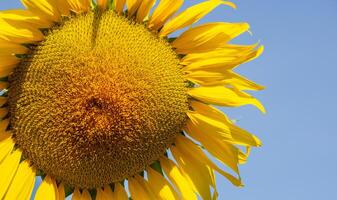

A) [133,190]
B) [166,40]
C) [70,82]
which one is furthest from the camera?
[133,190]

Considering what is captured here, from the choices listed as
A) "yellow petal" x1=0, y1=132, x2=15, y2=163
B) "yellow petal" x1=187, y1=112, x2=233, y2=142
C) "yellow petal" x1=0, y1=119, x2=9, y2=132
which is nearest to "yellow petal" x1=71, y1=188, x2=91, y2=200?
"yellow petal" x1=0, y1=132, x2=15, y2=163

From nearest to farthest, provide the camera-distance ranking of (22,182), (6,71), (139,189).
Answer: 1. (6,71)
2. (22,182)
3. (139,189)

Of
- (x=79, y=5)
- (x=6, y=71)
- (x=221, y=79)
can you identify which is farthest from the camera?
(x=221, y=79)

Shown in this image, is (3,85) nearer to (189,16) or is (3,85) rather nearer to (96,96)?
(96,96)

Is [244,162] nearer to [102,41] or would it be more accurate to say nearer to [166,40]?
[166,40]

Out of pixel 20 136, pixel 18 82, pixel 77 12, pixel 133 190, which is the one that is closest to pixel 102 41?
pixel 77 12

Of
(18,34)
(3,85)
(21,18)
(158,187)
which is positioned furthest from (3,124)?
(158,187)

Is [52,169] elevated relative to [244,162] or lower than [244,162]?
lower

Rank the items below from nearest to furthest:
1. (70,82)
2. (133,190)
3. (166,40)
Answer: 1. (70,82)
2. (166,40)
3. (133,190)
